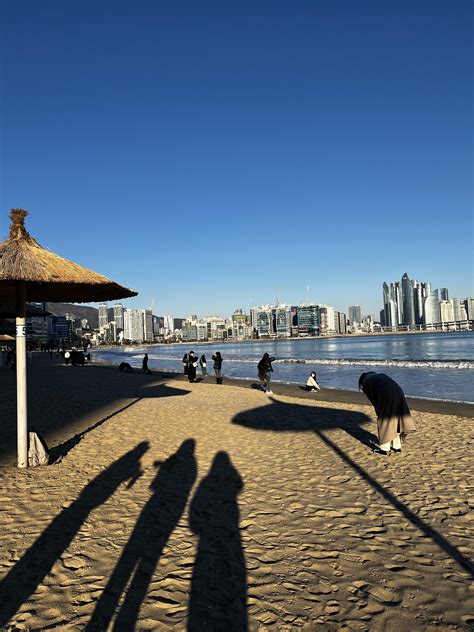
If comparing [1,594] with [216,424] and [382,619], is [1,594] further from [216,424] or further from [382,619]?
[216,424]

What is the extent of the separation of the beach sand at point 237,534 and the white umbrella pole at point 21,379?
33 cm

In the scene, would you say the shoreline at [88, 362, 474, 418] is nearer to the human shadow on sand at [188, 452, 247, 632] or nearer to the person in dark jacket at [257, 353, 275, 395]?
the person in dark jacket at [257, 353, 275, 395]

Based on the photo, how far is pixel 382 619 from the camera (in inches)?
112

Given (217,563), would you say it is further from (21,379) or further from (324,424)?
(324,424)

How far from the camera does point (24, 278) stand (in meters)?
5.60

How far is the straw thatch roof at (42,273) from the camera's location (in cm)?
576

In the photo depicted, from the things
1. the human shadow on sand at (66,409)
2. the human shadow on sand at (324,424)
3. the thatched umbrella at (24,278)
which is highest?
the thatched umbrella at (24,278)

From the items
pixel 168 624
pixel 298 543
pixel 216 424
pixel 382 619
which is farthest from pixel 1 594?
pixel 216 424

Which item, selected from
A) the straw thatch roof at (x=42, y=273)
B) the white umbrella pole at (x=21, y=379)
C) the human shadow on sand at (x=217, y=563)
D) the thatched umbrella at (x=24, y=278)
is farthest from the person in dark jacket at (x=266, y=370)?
the white umbrella pole at (x=21, y=379)

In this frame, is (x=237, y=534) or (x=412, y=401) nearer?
(x=237, y=534)

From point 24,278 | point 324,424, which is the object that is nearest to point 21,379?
point 24,278

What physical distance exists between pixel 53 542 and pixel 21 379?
278 cm

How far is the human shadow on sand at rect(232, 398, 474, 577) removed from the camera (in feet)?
15.4

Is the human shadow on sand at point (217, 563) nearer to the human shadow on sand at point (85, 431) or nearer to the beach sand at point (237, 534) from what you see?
the beach sand at point (237, 534)
